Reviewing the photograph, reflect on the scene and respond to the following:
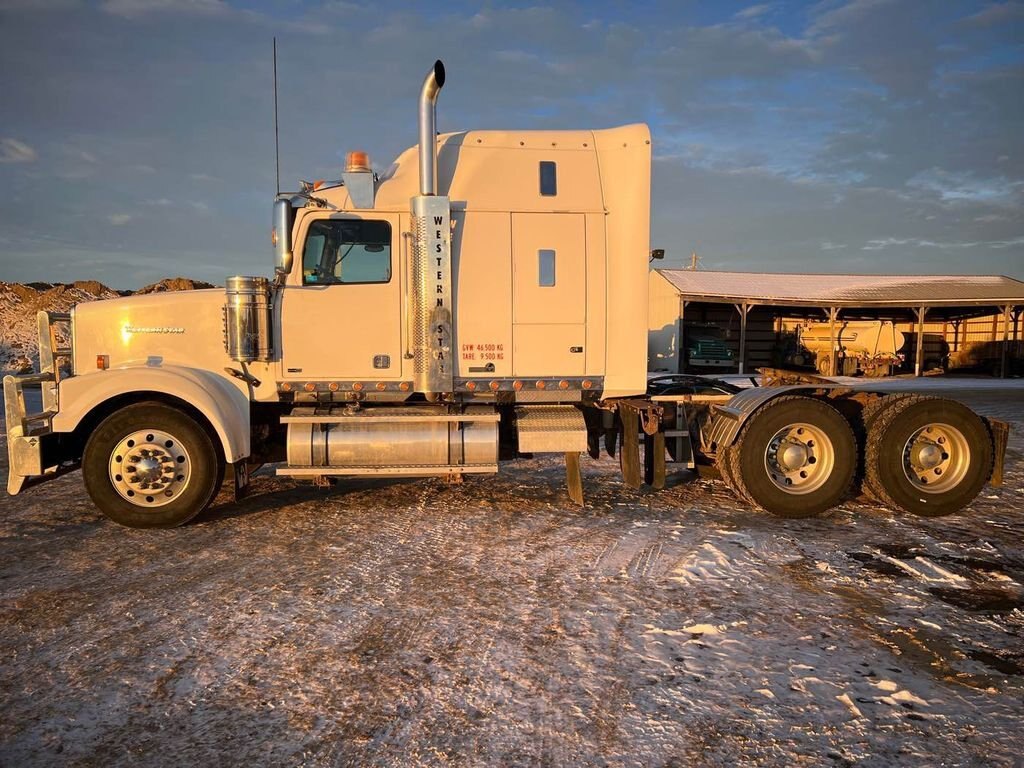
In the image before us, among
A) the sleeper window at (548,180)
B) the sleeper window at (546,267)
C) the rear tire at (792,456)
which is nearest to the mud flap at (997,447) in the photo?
the rear tire at (792,456)

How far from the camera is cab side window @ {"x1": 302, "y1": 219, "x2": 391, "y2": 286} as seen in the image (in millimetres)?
5867

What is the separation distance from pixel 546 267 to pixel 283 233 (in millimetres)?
2471

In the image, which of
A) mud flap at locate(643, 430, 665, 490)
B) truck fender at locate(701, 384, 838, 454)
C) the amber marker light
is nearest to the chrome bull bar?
the amber marker light

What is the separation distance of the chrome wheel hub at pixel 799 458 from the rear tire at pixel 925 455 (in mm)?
478

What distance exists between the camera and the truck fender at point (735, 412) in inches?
235

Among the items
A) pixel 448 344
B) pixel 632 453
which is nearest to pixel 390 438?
pixel 448 344

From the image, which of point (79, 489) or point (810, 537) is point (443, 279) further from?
point (79, 489)

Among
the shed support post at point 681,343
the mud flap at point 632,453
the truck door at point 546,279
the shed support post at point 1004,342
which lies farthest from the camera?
the shed support post at point 1004,342

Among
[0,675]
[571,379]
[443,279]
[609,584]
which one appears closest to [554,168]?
[443,279]

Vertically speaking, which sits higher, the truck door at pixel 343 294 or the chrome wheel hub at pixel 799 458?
the truck door at pixel 343 294

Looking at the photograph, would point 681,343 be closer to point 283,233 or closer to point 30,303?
point 283,233

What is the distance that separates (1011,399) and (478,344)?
58.3 feet

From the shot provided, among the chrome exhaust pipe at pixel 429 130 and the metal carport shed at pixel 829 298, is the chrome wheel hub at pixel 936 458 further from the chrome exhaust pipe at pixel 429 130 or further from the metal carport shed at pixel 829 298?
the metal carport shed at pixel 829 298

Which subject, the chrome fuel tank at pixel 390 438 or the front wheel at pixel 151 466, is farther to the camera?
the chrome fuel tank at pixel 390 438
